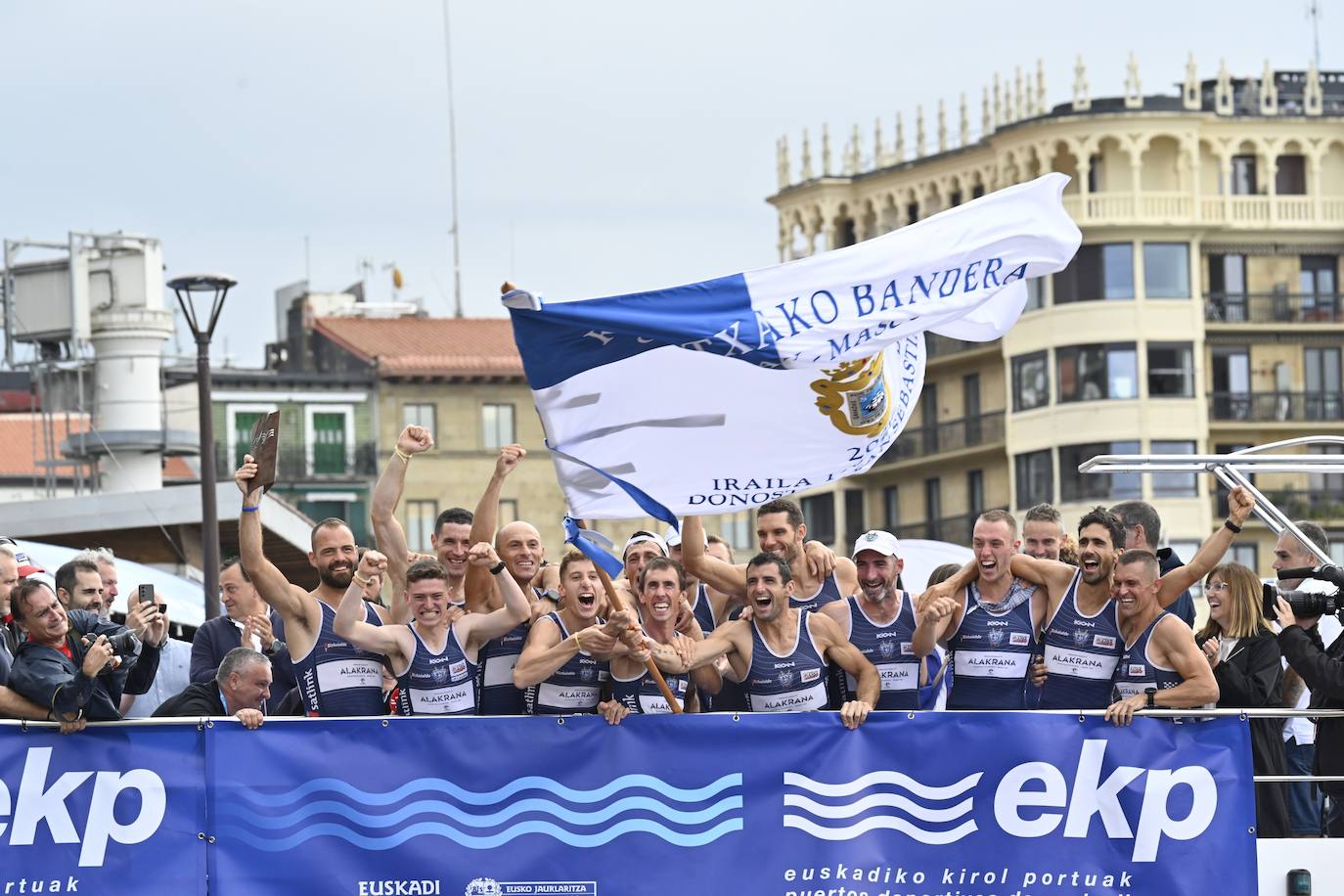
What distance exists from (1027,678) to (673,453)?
221 cm

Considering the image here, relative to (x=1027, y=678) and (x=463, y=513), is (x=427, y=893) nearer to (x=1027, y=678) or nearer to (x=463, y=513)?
(x=463, y=513)

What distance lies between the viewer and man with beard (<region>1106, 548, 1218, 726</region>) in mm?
12625

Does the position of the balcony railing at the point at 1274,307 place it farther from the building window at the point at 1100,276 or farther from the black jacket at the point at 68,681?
the black jacket at the point at 68,681

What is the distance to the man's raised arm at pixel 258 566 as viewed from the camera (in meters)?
12.7

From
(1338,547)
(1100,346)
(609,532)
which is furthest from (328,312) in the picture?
(1338,547)

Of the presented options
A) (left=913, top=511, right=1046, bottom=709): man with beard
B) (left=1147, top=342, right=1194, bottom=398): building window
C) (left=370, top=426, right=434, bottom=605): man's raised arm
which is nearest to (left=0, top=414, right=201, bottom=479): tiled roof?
(left=1147, top=342, right=1194, bottom=398): building window

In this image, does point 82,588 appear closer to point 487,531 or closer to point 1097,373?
point 487,531

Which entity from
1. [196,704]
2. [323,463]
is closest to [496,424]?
[323,463]

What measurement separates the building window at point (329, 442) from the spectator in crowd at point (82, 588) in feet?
248

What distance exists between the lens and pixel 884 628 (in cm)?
1308

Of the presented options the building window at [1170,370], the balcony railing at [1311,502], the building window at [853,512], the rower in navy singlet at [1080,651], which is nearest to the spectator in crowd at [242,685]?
the rower in navy singlet at [1080,651]

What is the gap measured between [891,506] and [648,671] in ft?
225

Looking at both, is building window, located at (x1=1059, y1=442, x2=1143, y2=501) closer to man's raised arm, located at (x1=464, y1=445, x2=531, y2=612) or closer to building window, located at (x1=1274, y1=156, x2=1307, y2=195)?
building window, located at (x1=1274, y1=156, x2=1307, y2=195)

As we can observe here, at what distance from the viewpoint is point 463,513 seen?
44.5 ft
